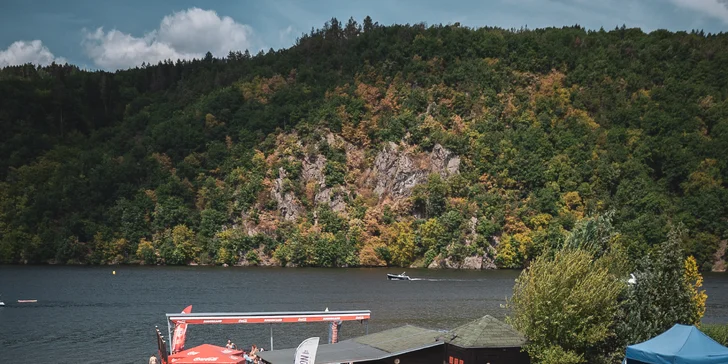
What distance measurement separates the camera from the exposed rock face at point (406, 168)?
180250 mm

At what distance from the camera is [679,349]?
3544cm

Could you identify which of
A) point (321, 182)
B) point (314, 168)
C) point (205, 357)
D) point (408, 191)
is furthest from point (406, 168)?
point (205, 357)

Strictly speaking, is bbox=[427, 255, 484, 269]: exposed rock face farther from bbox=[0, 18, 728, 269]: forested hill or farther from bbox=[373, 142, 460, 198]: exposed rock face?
bbox=[373, 142, 460, 198]: exposed rock face

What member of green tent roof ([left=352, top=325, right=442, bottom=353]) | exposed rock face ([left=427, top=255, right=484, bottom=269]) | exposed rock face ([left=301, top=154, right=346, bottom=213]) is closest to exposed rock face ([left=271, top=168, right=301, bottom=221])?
exposed rock face ([left=301, top=154, right=346, bottom=213])

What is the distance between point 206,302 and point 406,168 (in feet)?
299

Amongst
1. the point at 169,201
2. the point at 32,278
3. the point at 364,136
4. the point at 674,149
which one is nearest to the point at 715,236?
the point at 674,149

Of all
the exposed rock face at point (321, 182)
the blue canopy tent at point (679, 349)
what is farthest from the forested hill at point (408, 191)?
the blue canopy tent at point (679, 349)

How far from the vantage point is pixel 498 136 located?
187625 millimetres

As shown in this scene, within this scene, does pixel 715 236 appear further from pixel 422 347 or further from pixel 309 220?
pixel 422 347

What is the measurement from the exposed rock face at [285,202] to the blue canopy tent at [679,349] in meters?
145

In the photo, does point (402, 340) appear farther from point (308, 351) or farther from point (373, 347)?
point (308, 351)

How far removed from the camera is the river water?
223 ft

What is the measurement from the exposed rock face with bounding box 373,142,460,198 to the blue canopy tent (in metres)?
141

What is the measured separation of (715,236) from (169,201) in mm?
112885
